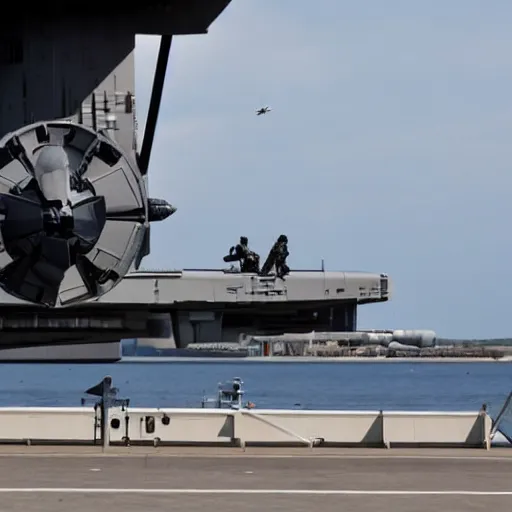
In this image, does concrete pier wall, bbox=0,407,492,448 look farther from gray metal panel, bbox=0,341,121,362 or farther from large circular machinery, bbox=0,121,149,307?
large circular machinery, bbox=0,121,149,307

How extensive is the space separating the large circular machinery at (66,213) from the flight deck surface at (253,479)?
3.07 metres

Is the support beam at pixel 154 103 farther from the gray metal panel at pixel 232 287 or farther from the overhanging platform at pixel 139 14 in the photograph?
the gray metal panel at pixel 232 287

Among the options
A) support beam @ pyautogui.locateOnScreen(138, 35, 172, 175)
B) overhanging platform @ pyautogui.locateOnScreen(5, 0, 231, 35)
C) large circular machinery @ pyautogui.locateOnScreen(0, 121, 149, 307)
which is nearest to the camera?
large circular machinery @ pyautogui.locateOnScreen(0, 121, 149, 307)

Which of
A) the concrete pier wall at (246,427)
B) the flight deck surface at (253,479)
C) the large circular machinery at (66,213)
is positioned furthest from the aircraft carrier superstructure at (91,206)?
the flight deck surface at (253,479)

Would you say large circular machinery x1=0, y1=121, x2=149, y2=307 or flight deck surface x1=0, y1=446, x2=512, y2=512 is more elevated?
large circular machinery x1=0, y1=121, x2=149, y2=307

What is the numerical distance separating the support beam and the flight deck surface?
17.6 ft

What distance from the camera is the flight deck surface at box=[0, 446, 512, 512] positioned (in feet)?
59.1

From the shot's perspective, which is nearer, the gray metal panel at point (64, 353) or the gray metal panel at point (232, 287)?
the gray metal panel at point (232, 287)

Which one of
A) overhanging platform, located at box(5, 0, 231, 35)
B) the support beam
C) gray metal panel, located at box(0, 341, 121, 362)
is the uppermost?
overhanging platform, located at box(5, 0, 231, 35)

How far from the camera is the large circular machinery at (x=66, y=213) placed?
23.2 metres

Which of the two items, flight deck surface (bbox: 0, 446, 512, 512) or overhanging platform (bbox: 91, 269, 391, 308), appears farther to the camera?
overhanging platform (bbox: 91, 269, 391, 308)

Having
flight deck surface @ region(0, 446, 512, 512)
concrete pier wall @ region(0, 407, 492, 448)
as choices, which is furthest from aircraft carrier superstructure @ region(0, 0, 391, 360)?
flight deck surface @ region(0, 446, 512, 512)

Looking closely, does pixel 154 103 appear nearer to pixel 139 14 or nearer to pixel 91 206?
pixel 139 14

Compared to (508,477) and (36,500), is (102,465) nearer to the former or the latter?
(36,500)
